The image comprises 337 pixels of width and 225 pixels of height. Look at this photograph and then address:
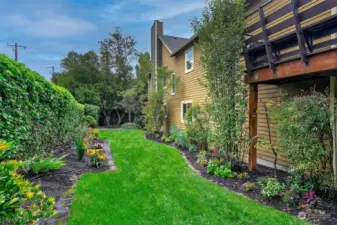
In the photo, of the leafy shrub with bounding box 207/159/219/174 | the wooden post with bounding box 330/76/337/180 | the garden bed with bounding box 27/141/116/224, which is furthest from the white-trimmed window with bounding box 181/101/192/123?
the wooden post with bounding box 330/76/337/180

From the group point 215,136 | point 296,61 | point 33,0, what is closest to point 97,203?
point 215,136

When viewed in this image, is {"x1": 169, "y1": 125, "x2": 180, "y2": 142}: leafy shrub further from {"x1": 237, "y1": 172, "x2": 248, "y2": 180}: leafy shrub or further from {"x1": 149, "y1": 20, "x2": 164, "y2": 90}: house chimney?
{"x1": 237, "y1": 172, "x2": 248, "y2": 180}: leafy shrub

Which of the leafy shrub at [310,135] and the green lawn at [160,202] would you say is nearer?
the green lawn at [160,202]

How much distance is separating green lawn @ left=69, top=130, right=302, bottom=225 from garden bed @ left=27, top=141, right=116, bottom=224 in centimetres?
15

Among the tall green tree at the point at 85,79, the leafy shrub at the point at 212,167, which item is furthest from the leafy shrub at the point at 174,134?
the tall green tree at the point at 85,79

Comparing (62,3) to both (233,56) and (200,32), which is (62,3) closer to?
(200,32)

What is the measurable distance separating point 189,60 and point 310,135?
8.78 metres

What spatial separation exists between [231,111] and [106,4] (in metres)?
8.68

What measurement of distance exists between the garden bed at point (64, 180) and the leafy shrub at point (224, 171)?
2.71m

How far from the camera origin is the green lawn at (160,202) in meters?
3.17

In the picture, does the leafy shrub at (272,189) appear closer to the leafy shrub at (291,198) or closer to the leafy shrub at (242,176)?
the leafy shrub at (291,198)

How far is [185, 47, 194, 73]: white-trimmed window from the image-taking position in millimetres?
11320

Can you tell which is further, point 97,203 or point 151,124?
point 151,124

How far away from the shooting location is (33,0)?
27.7 feet
